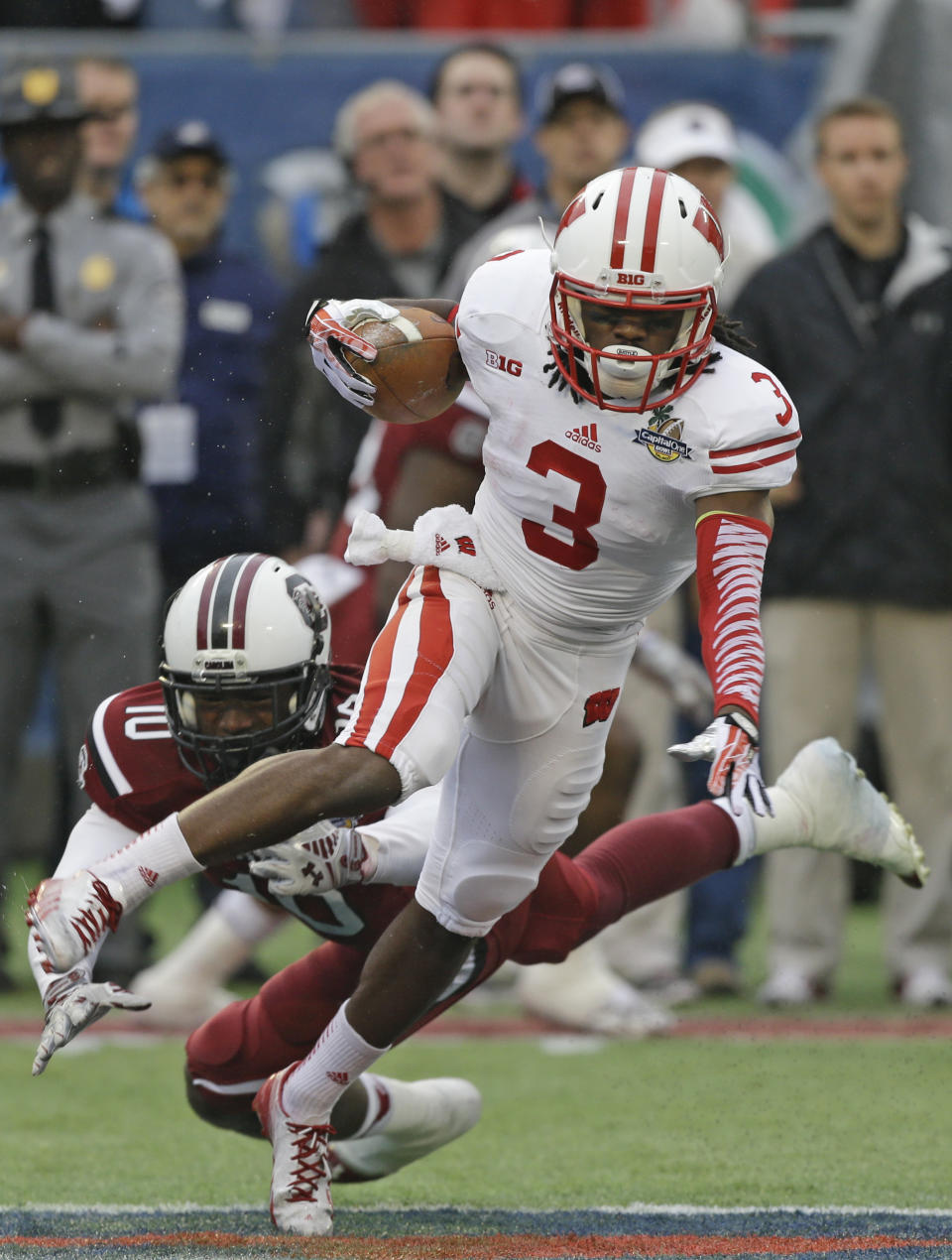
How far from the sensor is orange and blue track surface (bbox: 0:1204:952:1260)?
3707 millimetres

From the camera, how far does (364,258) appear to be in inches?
278

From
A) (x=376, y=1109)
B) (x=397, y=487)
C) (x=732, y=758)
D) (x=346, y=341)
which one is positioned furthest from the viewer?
(x=397, y=487)

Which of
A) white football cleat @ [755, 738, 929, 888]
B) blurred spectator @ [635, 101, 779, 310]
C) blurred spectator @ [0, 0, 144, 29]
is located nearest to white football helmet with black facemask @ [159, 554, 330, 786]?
white football cleat @ [755, 738, 929, 888]

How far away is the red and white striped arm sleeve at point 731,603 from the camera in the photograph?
3.70m

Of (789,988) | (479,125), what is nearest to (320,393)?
(479,125)

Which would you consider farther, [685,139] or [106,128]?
[106,128]

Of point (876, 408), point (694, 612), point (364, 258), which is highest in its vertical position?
point (364, 258)

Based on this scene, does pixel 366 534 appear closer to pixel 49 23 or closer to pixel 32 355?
pixel 32 355

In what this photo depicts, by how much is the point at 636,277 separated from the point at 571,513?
0.45 m

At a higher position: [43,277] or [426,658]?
[43,277]

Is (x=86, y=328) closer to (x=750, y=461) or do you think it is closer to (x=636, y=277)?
(x=636, y=277)

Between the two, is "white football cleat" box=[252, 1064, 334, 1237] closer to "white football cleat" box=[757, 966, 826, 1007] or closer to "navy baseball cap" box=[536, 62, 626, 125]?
"white football cleat" box=[757, 966, 826, 1007]

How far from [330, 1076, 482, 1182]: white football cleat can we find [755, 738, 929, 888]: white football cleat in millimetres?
823

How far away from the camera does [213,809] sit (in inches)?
148
